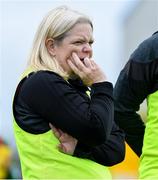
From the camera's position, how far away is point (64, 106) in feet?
8.77

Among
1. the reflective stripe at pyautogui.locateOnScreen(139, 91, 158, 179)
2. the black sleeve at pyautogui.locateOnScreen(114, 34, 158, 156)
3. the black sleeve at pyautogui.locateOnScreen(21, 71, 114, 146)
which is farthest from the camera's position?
the black sleeve at pyautogui.locateOnScreen(114, 34, 158, 156)

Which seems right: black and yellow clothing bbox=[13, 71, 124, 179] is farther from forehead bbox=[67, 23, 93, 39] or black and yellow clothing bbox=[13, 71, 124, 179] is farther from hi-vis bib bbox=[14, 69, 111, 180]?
forehead bbox=[67, 23, 93, 39]

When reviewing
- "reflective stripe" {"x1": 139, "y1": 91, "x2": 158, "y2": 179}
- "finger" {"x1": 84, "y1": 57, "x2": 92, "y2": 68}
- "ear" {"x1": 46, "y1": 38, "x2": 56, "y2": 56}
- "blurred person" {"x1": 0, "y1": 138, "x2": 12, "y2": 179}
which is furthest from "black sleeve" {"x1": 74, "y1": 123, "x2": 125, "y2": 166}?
"blurred person" {"x1": 0, "y1": 138, "x2": 12, "y2": 179}

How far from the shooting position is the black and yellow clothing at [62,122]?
266cm

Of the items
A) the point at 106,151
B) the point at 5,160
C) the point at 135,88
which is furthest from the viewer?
the point at 5,160

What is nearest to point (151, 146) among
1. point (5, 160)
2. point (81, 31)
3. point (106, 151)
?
point (106, 151)

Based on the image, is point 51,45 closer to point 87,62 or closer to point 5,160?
point 87,62

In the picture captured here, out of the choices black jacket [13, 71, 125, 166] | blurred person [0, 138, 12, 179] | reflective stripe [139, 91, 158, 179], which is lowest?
blurred person [0, 138, 12, 179]

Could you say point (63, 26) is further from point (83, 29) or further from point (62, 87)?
point (62, 87)

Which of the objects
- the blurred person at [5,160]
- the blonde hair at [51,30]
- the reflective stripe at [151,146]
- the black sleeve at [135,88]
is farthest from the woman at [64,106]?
the blurred person at [5,160]

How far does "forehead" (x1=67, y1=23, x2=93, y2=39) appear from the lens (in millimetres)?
2875

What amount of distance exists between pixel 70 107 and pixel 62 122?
0.08 m

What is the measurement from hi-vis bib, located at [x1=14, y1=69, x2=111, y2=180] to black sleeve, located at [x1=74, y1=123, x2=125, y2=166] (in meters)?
0.03

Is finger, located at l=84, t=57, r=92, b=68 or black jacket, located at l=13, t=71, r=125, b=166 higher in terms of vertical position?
finger, located at l=84, t=57, r=92, b=68
